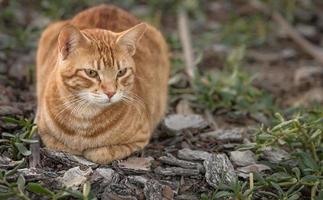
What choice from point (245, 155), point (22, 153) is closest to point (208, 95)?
point (245, 155)

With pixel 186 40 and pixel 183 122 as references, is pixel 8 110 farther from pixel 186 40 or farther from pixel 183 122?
pixel 186 40

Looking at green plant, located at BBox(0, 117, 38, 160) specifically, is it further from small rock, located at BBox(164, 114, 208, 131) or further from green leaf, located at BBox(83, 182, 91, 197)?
small rock, located at BBox(164, 114, 208, 131)

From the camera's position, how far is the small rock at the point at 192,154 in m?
4.40

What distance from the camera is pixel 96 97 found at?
12.9 feet

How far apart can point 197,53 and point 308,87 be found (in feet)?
3.79

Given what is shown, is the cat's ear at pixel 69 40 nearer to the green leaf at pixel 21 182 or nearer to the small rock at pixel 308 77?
the green leaf at pixel 21 182

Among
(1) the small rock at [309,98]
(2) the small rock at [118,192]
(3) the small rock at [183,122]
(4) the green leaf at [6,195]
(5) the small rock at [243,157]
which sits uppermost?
(1) the small rock at [309,98]

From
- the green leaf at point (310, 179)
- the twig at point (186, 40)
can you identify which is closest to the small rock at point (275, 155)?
the green leaf at point (310, 179)

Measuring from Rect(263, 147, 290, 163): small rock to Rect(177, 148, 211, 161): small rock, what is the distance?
463 millimetres

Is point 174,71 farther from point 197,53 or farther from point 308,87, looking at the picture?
point 308,87

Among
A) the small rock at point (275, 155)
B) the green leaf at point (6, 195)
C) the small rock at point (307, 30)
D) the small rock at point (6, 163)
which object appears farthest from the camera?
the small rock at point (307, 30)

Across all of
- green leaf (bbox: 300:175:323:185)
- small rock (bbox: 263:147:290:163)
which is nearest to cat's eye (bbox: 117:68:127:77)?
small rock (bbox: 263:147:290:163)

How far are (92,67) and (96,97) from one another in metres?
0.18

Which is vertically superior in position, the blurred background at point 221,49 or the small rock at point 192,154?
the blurred background at point 221,49
